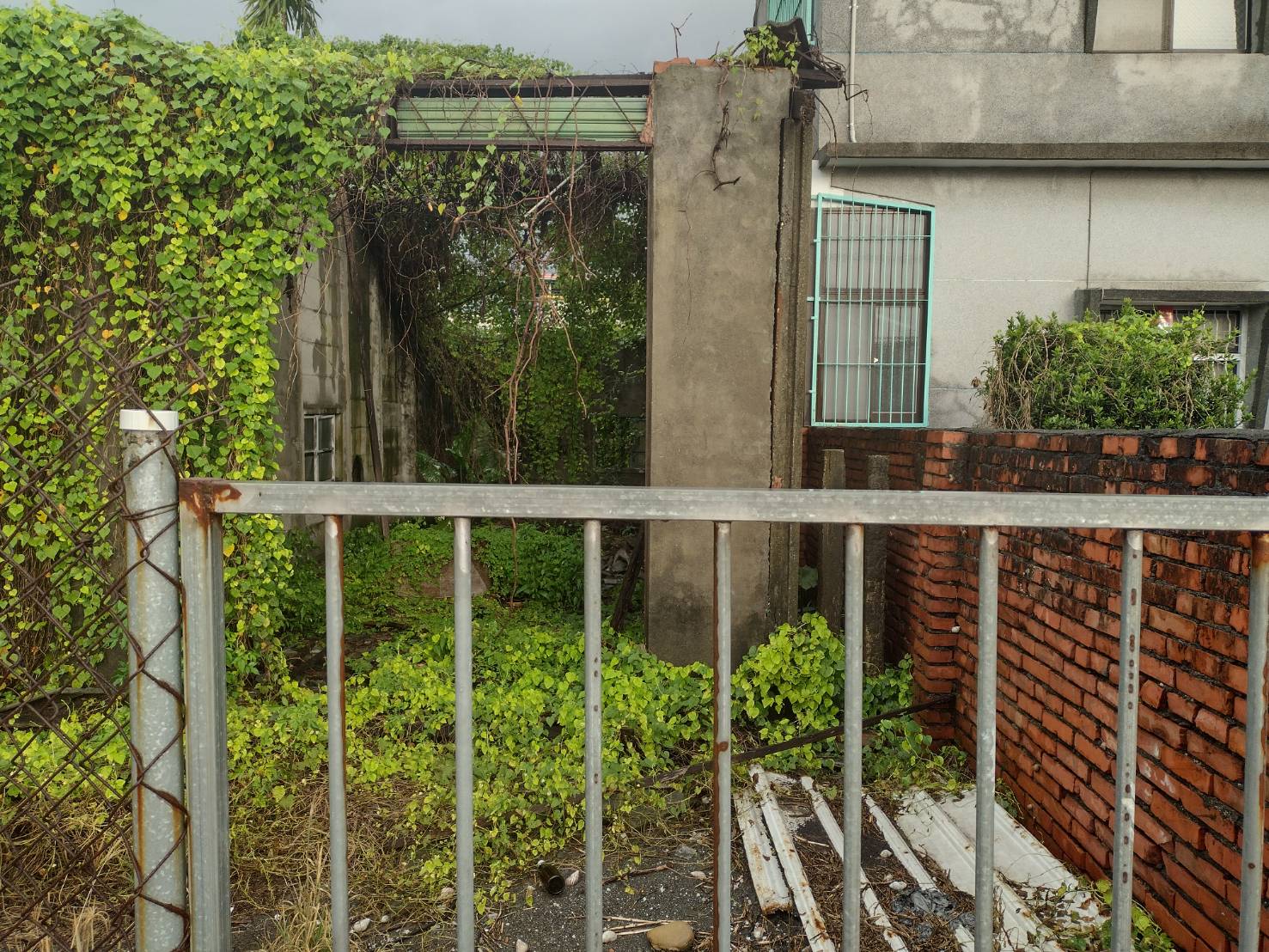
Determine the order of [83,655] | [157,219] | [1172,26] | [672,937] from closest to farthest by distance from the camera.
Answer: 1. [83,655]
2. [672,937]
3. [157,219]
4. [1172,26]

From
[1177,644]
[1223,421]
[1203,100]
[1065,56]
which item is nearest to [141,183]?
[1177,644]

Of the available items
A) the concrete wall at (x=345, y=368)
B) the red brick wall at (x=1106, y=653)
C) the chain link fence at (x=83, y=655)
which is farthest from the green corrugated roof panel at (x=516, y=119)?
the red brick wall at (x=1106, y=653)

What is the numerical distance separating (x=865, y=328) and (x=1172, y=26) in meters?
4.19

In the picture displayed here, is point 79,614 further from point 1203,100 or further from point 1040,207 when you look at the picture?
point 1203,100

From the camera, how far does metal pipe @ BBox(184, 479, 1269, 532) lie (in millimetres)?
1268

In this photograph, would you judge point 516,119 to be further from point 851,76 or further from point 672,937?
point 672,937

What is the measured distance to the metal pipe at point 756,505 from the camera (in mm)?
1268

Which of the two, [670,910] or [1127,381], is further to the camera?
[1127,381]

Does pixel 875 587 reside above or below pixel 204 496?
below

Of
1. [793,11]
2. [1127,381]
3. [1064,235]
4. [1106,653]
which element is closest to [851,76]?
[793,11]

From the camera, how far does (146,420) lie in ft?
4.43

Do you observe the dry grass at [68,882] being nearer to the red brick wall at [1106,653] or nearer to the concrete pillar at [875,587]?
the red brick wall at [1106,653]

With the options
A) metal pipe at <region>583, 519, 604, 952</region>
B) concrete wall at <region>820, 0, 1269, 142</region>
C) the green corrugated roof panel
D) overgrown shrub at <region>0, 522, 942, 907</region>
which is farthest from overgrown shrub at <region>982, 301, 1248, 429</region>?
metal pipe at <region>583, 519, 604, 952</region>

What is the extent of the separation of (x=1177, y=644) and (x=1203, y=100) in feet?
25.8
